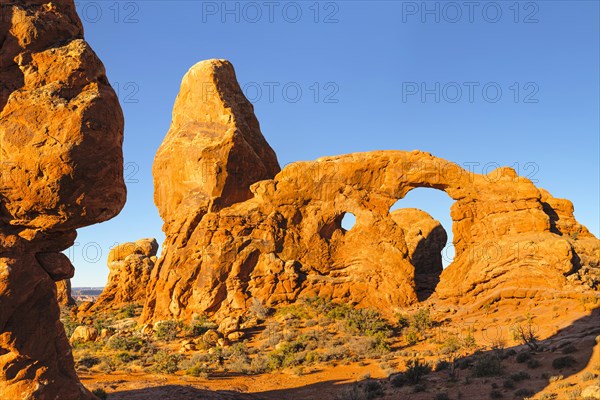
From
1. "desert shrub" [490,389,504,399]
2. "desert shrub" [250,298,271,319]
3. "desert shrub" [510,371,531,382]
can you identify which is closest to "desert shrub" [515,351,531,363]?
"desert shrub" [510,371,531,382]

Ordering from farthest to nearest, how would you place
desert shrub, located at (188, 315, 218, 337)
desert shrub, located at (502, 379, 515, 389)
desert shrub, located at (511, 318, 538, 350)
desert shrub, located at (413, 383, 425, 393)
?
desert shrub, located at (188, 315, 218, 337), desert shrub, located at (511, 318, 538, 350), desert shrub, located at (413, 383, 425, 393), desert shrub, located at (502, 379, 515, 389)

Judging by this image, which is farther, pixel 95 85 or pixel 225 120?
pixel 225 120

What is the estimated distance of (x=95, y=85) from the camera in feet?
30.4

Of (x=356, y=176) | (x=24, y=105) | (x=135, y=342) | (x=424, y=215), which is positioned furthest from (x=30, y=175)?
(x=424, y=215)

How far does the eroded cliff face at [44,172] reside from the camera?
8.53 m

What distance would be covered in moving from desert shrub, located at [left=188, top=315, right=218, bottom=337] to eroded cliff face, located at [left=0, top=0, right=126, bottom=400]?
1530cm

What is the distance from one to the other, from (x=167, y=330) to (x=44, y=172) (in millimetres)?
18718

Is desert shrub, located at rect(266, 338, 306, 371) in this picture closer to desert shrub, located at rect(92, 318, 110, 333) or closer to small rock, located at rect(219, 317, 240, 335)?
small rock, located at rect(219, 317, 240, 335)

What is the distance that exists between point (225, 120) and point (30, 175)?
2263 cm

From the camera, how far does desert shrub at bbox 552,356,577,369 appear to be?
14641mm

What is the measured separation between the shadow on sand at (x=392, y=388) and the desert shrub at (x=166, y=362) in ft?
14.0

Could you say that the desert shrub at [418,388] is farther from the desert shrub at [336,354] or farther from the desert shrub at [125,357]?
the desert shrub at [125,357]

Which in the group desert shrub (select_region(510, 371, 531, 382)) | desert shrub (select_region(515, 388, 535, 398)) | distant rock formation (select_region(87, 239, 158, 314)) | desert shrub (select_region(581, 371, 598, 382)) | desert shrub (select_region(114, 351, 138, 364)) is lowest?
desert shrub (select_region(114, 351, 138, 364))

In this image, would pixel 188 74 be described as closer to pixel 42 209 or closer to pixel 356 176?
pixel 356 176
